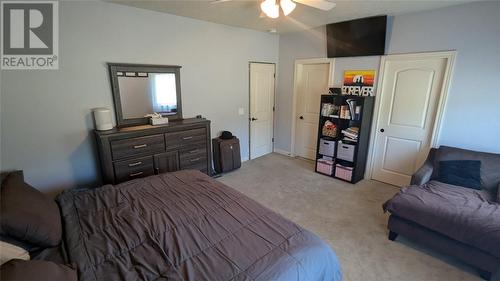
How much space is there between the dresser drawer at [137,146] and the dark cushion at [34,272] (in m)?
1.69

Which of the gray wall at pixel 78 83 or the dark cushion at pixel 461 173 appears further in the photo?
the dark cushion at pixel 461 173

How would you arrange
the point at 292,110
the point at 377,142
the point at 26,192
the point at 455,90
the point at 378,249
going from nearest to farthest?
the point at 26,192, the point at 378,249, the point at 455,90, the point at 377,142, the point at 292,110

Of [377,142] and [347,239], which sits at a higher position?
[377,142]

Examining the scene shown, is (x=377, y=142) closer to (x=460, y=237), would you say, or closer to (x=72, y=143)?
(x=460, y=237)

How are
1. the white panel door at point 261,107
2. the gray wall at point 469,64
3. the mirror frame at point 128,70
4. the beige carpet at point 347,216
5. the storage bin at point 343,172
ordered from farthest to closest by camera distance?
the white panel door at point 261,107, the storage bin at point 343,172, the mirror frame at point 128,70, the gray wall at point 469,64, the beige carpet at point 347,216

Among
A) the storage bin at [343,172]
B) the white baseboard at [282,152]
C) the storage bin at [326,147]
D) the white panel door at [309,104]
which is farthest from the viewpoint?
the white baseboard at [282,152]

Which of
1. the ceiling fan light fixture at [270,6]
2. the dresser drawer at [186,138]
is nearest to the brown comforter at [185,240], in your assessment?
the dresser drawer at [186,138]

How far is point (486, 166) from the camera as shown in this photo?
2.56 metres

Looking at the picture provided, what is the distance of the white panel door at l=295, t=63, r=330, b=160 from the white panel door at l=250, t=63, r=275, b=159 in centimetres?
59

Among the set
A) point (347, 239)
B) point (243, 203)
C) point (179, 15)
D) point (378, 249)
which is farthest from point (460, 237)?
point (179, 15)

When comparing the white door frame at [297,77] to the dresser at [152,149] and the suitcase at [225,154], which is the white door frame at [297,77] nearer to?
the suitcase at [225,154]

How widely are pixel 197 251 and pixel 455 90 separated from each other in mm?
3536

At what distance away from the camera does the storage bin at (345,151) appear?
3.64 m

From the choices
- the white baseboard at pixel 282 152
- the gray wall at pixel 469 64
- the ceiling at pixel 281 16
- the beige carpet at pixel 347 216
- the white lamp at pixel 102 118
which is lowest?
the beige carpet at pixel 347 216
